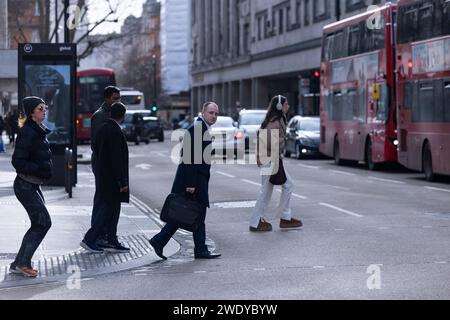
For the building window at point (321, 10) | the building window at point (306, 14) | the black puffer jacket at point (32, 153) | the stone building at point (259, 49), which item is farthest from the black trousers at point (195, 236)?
the building window at point (306, 14)

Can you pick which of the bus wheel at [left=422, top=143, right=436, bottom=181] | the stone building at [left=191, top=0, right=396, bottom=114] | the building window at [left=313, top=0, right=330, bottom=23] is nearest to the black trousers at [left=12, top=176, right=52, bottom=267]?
the bus wheel at [left=422, top=143, right=436, bottom=181]

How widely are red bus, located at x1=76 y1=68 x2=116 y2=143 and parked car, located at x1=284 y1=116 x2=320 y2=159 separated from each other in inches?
708

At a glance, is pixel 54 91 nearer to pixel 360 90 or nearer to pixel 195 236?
pixel 360 90

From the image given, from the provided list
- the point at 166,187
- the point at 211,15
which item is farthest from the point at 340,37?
the point at 211,15

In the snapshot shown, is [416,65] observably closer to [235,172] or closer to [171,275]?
[235,172]

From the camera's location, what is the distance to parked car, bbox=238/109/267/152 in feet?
149

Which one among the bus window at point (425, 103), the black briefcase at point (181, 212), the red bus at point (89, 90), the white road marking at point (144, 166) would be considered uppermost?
the red bus at point (89, 90)

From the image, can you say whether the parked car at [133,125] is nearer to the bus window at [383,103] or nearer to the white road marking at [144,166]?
the white road marking at [144,166]

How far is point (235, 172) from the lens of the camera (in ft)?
107

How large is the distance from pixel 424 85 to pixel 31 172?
17496mm

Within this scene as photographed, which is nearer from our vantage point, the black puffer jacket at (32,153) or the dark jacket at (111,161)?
the black puffer jacket at (32,153)

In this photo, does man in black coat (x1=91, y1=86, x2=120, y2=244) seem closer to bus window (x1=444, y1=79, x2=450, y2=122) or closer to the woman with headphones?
the woman with headphones

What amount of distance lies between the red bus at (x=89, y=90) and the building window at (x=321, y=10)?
39.2ft

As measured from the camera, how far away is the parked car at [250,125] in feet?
149
